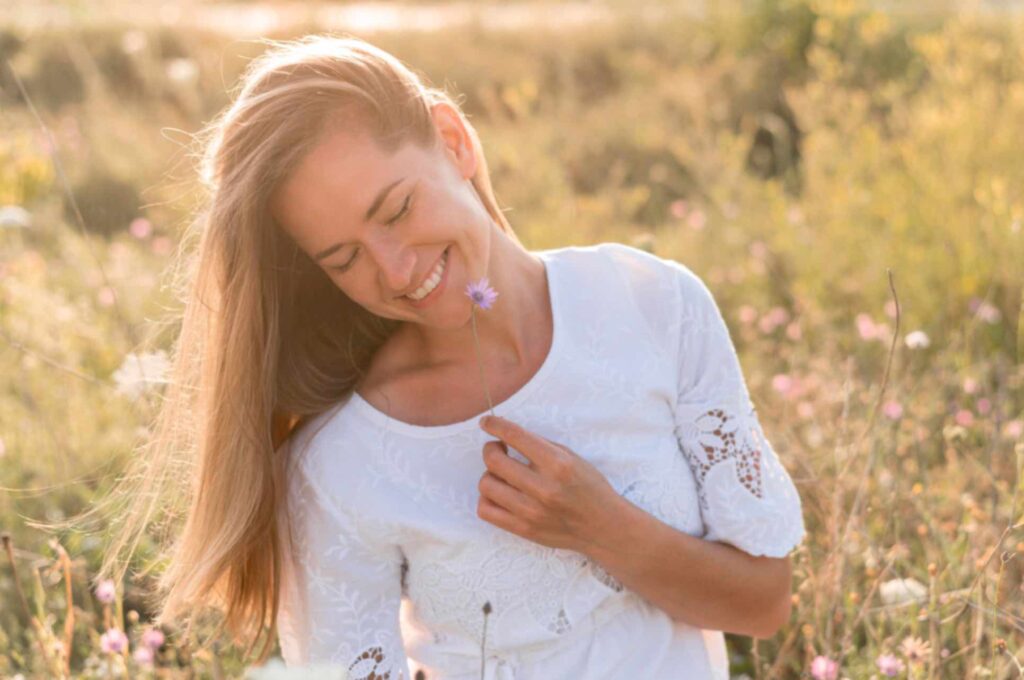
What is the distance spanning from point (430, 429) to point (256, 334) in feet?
0.91

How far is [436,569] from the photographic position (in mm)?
1694

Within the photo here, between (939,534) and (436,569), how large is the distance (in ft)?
3.01

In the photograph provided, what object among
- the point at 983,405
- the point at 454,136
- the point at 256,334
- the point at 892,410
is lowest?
the point at 983,405

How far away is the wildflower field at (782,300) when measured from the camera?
6.65 feet

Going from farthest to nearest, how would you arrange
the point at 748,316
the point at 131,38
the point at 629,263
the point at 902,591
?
1. the point at 131,38
2. the point at 748,316
3. the point at 902,591
4. the point at 629,263

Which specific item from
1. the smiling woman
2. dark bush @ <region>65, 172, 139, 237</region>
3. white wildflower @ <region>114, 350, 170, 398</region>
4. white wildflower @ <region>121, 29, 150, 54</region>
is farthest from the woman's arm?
white wildflower @ <region>121, 29, 150, 54</region>

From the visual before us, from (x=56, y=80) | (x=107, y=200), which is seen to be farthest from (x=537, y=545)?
(x=56, y=80)

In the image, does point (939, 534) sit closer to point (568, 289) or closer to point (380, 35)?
point (568, 289)

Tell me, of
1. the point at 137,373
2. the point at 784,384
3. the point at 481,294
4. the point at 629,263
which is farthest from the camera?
the point at 784,384

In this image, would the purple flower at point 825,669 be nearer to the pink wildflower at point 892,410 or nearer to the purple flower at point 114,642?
the pink wildflower at point 892,410

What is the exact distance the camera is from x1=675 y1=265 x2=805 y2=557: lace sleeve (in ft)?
5.70

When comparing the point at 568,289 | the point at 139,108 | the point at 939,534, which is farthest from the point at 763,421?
the point at 139,108

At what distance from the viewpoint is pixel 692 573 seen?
5.53ft

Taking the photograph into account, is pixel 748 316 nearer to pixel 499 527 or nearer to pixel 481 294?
pixel 499 527
